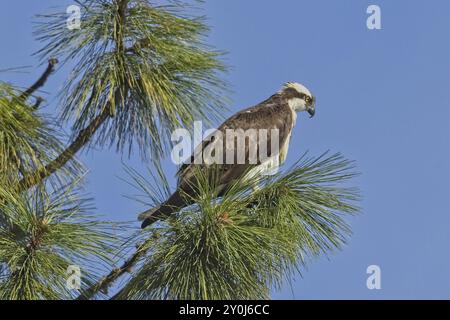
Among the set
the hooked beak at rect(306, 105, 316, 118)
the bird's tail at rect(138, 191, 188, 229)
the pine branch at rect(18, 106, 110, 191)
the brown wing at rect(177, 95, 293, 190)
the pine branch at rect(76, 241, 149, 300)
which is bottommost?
the pine branch at rect(76, 241, 149, 300)

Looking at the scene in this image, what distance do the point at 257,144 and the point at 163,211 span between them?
1.90m

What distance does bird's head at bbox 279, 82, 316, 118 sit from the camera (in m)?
8.05

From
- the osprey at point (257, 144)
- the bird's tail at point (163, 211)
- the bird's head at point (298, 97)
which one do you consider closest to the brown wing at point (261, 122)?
the osprey at point (257, 144)

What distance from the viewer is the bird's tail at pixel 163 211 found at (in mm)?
5301

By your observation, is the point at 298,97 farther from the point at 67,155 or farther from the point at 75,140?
the point at 67,155

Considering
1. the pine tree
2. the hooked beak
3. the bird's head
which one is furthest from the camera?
the hooked beak

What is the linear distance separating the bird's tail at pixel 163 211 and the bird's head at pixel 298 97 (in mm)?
2773

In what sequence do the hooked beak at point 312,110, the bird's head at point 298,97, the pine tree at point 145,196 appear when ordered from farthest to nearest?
the hooked beak at point 312,110 → the bird's head at point 298,97 → the pine tree at point 145,196

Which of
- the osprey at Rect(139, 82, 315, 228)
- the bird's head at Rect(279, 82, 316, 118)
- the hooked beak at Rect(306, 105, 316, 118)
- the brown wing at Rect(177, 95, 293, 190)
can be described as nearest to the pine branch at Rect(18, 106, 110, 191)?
the osprey at Rect(139, 82, 315, 228)

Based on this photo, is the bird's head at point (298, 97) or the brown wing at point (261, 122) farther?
the bird's head at point (298, 97)

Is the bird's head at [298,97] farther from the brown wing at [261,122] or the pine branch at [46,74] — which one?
the pine branch at [46,74]

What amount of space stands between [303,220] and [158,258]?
0.81 m

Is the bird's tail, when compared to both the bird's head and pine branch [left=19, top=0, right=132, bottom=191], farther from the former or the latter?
the bird's head

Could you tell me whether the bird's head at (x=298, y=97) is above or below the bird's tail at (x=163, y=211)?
above
